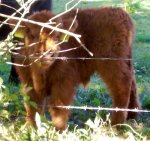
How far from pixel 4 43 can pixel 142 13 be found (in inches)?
525

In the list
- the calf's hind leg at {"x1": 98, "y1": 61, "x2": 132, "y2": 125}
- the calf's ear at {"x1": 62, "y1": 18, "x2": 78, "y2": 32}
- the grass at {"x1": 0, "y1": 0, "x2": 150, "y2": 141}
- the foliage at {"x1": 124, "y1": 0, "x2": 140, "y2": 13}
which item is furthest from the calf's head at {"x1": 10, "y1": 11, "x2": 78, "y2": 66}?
the foliage at {"x1": 124, "y1": 0, "x2": 140, "y2": 13}

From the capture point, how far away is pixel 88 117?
6.19 m

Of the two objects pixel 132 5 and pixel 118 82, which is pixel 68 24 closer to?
pixel 118 82

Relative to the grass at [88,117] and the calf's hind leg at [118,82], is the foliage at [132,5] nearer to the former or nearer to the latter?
the grass at [88,117]

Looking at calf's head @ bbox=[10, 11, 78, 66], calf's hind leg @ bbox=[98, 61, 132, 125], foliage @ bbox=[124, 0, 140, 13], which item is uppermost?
calf's head @ bbox=[10, 11, 78, 66]

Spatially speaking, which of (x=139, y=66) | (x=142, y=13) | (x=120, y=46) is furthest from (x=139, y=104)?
(x=142, y=13)

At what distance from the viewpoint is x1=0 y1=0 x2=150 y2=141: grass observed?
4.19m

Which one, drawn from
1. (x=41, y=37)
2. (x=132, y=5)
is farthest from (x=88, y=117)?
(x=132, y=5)

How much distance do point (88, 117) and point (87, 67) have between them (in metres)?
0.67

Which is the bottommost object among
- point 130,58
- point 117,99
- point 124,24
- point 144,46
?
point 144,46

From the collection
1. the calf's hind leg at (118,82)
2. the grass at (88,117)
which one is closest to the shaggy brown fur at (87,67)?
the calf's hind leg at (118,82)

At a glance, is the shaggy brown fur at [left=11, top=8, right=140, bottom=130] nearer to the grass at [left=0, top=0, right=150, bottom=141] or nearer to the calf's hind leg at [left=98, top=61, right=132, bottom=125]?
the calf's hind leg at [left=98, top=61, right=132, bottom=125]

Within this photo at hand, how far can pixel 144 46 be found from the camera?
12.0 metres

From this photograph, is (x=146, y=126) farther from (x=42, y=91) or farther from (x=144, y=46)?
(x=144, y=46)
